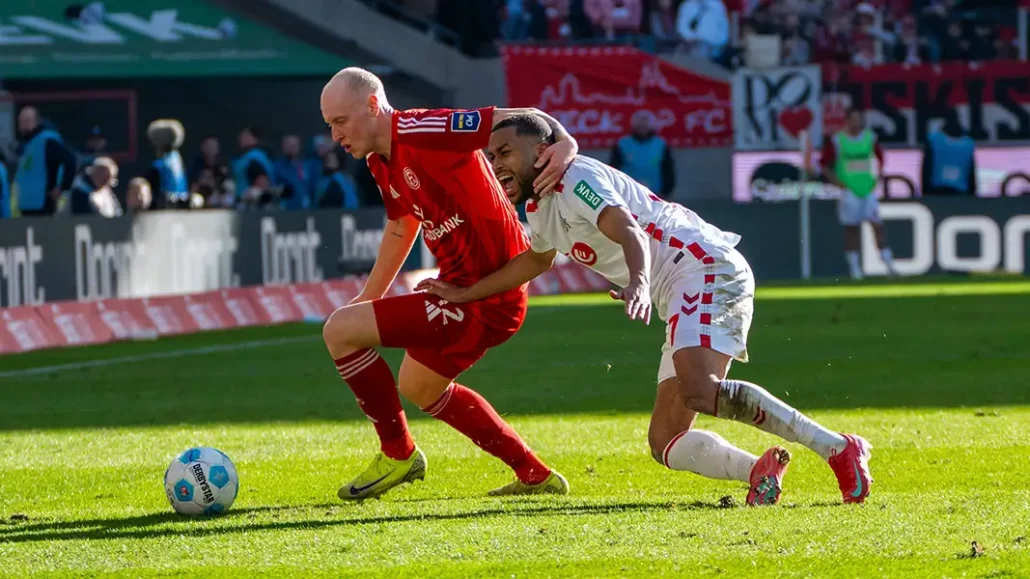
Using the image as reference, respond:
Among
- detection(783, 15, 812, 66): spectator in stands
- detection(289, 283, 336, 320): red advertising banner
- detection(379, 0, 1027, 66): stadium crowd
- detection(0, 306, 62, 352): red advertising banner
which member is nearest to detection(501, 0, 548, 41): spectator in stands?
detection(379, 0, 1027, 66): stadium crowd

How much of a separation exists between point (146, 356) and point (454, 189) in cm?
857

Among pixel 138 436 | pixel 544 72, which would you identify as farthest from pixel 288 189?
pixel 138 436

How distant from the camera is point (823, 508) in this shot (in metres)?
6.74

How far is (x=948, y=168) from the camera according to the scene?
2608 cm

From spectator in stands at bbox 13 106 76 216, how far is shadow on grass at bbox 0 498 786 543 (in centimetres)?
1161

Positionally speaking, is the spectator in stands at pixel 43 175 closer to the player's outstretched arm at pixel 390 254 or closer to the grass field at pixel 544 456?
the grass field at pixel 544 456

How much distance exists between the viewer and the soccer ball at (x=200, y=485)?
7.08 meters

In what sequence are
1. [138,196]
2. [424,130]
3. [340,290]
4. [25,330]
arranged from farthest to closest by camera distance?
[340,290] → [138,196] → [25,330] → [424,130]

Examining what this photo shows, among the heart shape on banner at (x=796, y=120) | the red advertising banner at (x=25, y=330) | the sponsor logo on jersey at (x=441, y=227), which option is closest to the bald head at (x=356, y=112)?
the sponsor logo on jersey at (x=441, y=227)

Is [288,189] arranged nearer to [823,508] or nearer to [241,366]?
[241,366]

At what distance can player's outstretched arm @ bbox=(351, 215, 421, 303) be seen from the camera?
776 centimetres

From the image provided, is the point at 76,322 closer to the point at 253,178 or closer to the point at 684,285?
the point at 253,178

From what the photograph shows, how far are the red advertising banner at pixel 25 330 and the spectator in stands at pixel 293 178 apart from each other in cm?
797

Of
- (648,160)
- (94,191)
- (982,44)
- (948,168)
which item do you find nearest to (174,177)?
(94,191)
